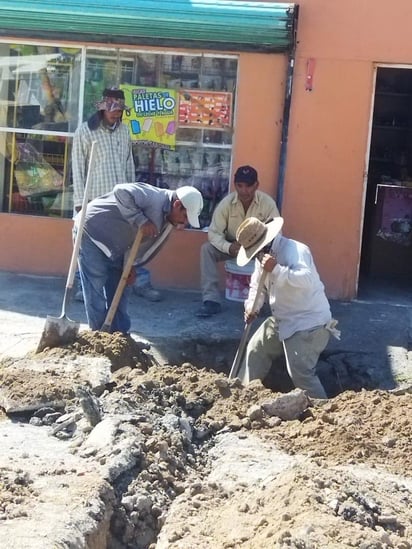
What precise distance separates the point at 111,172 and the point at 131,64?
55.6 inches

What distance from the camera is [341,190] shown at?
9656 mm

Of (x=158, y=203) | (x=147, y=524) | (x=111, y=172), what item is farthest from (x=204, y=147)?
(x=147, y=524)

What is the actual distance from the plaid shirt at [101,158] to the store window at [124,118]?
82 cm

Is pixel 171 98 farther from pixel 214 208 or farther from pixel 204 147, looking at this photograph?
pixel 214 208

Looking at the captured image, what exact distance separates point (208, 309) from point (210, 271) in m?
0.37

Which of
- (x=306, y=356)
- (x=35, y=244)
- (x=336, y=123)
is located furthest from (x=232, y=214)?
(x=306, y=356)

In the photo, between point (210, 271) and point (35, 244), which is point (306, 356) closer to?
point (210, 271)

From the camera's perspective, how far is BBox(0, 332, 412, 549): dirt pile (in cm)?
458

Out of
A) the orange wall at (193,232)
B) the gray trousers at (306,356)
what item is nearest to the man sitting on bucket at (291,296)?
the gray trousers at (306,356)

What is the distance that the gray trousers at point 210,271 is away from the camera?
918 cm

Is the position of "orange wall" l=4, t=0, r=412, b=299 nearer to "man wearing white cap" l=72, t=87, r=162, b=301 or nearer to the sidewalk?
the sidewalk

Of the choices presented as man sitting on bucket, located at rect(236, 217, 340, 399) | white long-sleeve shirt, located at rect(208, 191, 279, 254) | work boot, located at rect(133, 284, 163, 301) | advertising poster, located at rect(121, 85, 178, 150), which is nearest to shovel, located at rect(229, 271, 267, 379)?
man sitting on bucket, located at rect(236, 217, 340, 399)

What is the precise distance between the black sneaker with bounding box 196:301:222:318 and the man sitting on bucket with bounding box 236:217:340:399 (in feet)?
5.94

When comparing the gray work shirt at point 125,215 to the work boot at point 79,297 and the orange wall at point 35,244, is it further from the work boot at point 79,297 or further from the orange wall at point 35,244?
the orange wall at point 35,244
